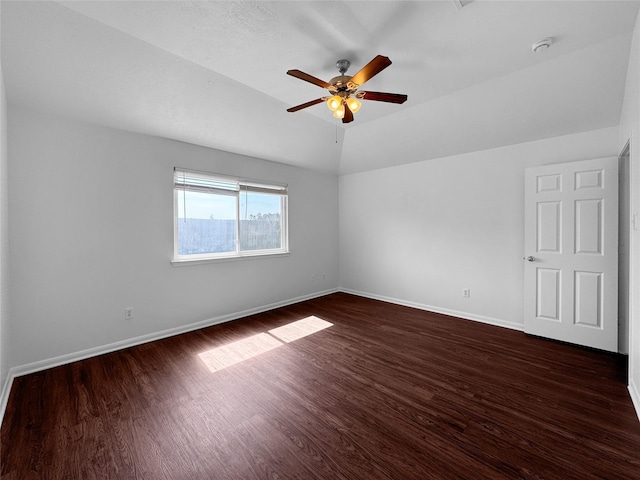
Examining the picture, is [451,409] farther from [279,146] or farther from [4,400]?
[279,146]

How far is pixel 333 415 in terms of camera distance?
6.22 feet

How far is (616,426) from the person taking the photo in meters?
1.76

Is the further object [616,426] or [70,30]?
[70,30]

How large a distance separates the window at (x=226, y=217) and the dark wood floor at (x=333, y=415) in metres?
1.37

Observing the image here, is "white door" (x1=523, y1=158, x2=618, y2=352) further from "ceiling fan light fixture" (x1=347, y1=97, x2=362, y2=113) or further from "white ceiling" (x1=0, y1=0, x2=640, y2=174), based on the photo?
"ceiling fan light fixture" (x1=347, y1=97, x2=362, y2=113)

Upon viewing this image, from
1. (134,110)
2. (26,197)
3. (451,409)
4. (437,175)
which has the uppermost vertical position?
(134,110)

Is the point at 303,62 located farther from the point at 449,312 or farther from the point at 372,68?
the point at 449,312

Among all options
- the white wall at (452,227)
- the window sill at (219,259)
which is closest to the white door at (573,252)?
the white wall at (452,227)

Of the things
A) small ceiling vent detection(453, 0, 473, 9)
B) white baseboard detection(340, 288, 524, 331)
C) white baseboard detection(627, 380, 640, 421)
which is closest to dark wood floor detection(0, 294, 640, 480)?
white baseboard detection(627, 380, 640, 421)

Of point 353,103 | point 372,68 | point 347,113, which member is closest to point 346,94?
point 353,103

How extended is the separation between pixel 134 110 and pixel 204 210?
53.3 inches

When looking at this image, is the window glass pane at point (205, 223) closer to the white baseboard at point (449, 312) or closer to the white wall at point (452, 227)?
the white wall at point (452, 227)

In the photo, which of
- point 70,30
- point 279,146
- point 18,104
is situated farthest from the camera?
point 279,146

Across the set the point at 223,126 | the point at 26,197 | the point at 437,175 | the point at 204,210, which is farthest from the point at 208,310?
the point at 437,175
